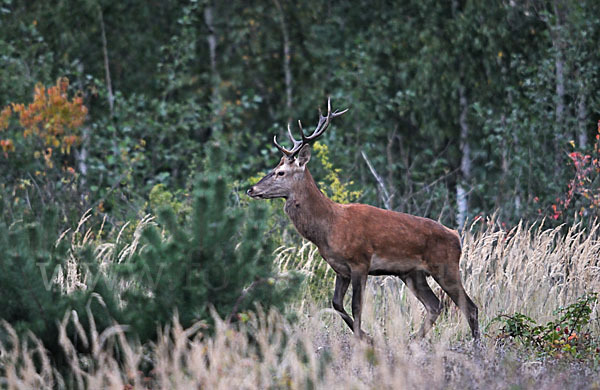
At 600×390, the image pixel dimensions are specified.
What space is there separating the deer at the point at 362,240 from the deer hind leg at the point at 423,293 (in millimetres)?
78

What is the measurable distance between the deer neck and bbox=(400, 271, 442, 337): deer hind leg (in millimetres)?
915

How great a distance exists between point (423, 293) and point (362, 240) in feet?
3.22

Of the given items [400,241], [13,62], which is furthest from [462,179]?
[400,241]

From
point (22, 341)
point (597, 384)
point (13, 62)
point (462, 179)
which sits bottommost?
point (462, 179)

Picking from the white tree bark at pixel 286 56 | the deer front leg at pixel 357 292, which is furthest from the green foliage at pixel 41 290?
the white tree bark at pixel 286 56

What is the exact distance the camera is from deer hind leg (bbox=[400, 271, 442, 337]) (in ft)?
27.4

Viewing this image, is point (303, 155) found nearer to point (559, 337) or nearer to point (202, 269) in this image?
point (559, 337)

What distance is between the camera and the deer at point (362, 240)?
7.77m

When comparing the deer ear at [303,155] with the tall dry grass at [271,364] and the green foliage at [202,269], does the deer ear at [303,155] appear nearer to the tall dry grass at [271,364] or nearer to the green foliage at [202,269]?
the tall dry grass at [271,364]

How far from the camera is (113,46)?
2164cm

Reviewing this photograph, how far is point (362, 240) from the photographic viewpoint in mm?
7801

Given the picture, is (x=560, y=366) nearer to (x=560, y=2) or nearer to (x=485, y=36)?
(x=560, y=2)

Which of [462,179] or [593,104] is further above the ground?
[593,104]

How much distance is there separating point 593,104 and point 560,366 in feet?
27.0
